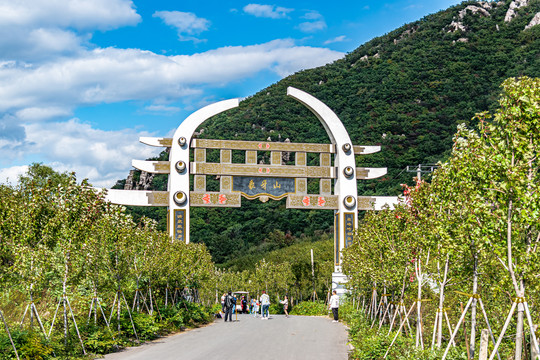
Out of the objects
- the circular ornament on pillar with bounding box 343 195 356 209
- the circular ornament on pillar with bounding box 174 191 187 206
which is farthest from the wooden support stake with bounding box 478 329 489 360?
the circular ornament on pillar with bounding box 343 195 356 209

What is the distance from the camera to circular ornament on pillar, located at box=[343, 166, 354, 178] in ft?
103

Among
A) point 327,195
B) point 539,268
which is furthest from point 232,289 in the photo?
point 539,268

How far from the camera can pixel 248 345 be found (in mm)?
16578

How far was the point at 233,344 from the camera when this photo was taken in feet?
55.3

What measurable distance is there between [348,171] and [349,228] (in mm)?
3072

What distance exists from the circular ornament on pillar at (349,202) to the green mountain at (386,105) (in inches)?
976

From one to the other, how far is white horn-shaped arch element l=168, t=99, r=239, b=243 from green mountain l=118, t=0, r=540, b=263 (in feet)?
95.4

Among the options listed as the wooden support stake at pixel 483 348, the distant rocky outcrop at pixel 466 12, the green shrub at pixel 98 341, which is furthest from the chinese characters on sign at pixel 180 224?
the distant rocky outcrop at pixel 466 12

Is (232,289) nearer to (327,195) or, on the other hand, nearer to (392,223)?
(327,195)

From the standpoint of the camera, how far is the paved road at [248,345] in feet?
47.0

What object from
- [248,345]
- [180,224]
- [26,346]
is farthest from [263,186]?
[26,346]

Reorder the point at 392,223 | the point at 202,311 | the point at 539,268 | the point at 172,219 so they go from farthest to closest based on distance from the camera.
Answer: the point at 172,219 → the point at 202,311 → the point at 392,223 → the point at 539,268

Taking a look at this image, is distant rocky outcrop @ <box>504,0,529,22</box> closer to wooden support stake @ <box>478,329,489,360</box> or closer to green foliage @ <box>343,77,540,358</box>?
green foliage @ <box>343,77,540,358</box>

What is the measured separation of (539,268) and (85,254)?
10.6 meters
